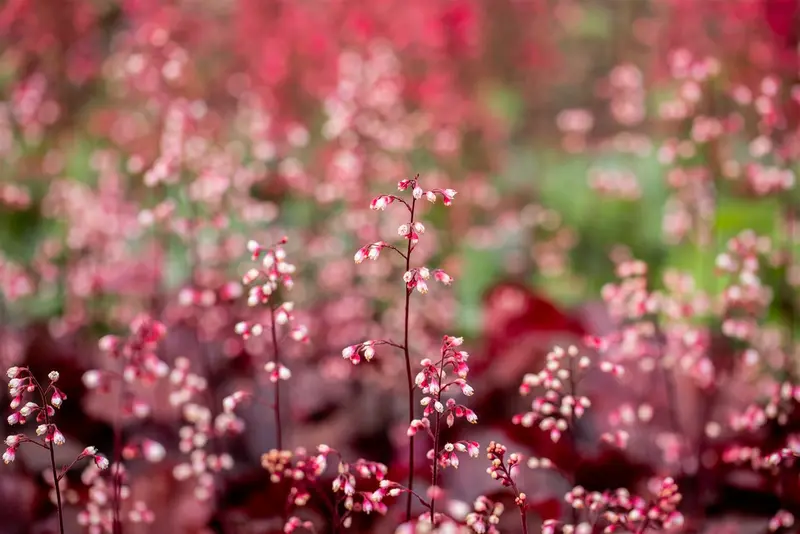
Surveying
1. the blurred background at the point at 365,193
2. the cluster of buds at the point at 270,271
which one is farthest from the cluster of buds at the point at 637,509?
the cluster of buds at the point at 270,271

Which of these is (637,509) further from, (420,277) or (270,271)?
(270,271)

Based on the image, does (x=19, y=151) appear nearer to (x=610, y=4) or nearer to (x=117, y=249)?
(x=117, y=249)

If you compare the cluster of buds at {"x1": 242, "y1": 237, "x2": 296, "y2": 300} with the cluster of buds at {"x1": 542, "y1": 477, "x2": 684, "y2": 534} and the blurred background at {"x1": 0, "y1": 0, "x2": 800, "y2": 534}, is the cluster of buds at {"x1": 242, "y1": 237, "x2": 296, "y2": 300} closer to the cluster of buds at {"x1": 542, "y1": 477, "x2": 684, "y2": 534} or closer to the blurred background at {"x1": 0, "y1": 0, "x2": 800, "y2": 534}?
the blurred background at {"x1": 0, "y1": 0, "x2": 800, "y2": 534}

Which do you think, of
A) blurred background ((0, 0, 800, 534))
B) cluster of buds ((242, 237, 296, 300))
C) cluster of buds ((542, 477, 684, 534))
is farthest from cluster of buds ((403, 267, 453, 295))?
blurred background ((0, 0, 800, 534))

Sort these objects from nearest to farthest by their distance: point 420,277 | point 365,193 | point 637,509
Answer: point 420,277 < point 637,509 < point 365,193

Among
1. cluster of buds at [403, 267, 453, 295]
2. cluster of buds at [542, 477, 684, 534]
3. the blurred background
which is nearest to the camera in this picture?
cluster of buds at [403, 267, 453, 295]

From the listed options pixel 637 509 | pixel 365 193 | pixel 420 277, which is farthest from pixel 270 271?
pixel 365 193

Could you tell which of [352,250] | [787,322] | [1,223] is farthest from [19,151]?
[787,322]

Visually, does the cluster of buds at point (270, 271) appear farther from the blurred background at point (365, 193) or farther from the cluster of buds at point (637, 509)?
the cluster of buds at point (637, 509)
